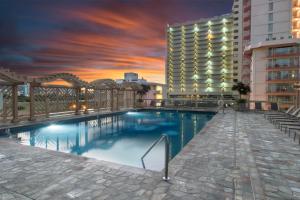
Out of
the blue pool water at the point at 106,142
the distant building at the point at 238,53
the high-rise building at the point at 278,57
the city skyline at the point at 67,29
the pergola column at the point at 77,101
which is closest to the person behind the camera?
the blue pool water at the point at 106,142

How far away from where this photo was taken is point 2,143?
6.46 metres

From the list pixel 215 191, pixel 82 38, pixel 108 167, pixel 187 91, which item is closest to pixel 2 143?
pixel 108 167

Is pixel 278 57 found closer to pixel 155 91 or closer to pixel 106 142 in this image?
pixel 106 142

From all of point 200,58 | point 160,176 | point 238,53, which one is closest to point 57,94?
point 160,176

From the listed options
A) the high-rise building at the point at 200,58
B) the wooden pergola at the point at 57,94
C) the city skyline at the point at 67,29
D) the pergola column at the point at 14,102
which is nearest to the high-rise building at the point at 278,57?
the city skyline at the point at 67,29

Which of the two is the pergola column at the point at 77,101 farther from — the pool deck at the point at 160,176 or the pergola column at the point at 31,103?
the pool deck at the point at 160,176

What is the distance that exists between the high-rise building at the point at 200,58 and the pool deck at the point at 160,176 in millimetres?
59034

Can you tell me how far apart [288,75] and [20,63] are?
3359 cm

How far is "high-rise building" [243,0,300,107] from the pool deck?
76.1ft

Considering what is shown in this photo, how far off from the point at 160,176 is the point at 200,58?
220 ft

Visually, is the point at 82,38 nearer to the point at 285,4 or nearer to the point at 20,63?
the point at 20,63

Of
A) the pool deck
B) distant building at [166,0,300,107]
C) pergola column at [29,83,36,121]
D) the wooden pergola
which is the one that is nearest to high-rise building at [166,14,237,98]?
distant building at [166,0,300,107]

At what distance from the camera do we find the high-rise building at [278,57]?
2391 cm

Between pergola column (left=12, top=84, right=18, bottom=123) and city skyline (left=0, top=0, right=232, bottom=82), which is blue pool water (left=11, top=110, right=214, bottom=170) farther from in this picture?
city skyline (left=0, top=0, right=232, bottom=82)
